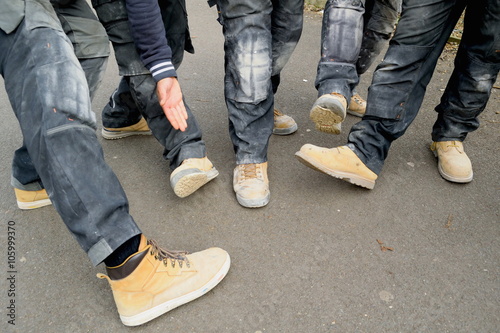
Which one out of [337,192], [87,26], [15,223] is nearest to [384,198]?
[337,192]

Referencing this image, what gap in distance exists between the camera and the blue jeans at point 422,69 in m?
2.02

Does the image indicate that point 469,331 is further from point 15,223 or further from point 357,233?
point 15,223

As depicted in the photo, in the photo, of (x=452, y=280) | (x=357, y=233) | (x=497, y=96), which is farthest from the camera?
(x=497, y=96)

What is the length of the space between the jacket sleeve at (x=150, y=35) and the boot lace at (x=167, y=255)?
0.75 meters

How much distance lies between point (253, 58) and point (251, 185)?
639 millimetres

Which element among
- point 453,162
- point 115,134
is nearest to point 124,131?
point 115,134

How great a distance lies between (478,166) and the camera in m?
2.49

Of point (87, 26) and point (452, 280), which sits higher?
point (87, 26)

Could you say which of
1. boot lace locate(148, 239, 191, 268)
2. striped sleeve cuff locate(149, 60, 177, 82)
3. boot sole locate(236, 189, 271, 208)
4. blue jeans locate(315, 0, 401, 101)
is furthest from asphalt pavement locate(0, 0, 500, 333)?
striped sleeve cuff locate(149, 60, 177, 82)

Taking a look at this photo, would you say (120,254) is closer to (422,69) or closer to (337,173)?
(337,173)

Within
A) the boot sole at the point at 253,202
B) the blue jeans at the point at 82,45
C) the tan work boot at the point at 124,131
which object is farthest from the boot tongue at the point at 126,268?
the tan work boot at the point at 124,131

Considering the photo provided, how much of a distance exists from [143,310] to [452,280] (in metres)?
1.26

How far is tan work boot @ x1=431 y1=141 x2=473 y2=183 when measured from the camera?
233cm

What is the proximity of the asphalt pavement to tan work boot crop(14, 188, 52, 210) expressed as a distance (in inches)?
1.6
